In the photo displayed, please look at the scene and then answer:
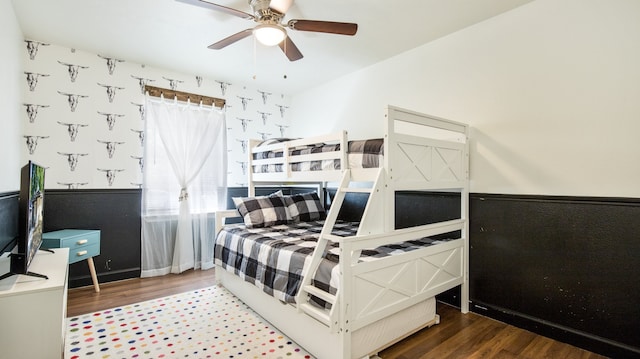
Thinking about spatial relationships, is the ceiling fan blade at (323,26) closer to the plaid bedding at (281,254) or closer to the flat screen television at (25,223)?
the plaid bedding at (281,254)

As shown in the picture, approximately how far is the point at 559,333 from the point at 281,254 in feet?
6.72

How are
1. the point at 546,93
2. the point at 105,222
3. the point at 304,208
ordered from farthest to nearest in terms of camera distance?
the point at 304,208 < the point at 105,222 < the point at 546,93

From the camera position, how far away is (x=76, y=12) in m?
2.40

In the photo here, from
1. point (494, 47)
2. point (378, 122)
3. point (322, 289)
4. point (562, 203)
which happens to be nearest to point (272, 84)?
point (378, 122)

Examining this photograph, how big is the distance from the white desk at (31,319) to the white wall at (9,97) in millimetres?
1128

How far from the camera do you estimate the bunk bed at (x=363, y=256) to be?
5.92 feet

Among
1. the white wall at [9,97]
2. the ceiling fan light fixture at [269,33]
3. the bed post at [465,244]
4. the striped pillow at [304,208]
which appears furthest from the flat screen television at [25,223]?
the bed post at [465,244]

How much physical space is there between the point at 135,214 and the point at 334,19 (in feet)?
9.84

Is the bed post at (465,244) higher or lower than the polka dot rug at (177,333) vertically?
higher

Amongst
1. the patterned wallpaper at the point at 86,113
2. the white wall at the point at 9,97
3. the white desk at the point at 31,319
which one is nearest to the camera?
the white desk at the point at 31,319

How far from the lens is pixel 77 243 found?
9.00ft

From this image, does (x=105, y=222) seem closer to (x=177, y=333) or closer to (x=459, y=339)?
(x=177, y=333)

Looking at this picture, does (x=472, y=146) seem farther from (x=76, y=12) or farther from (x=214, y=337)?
(x=76, y=12)

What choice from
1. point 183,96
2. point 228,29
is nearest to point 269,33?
point 228,29
